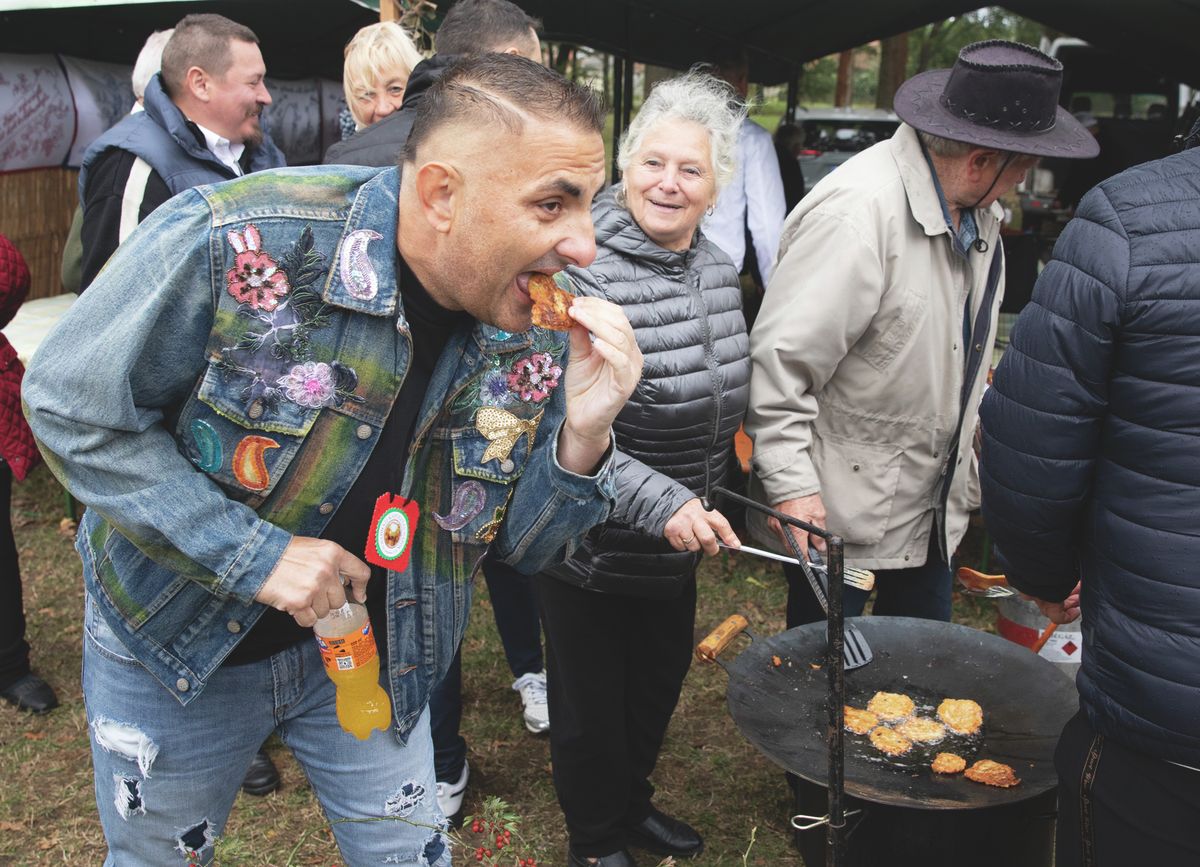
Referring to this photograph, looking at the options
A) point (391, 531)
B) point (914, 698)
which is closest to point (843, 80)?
point (914, 698)

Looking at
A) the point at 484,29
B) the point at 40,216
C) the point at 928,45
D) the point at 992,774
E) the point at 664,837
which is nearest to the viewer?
the point at 992,774

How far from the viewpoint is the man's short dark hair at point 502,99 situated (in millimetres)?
1632

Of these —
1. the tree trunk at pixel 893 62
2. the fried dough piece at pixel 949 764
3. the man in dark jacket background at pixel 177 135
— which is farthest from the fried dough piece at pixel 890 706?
the tree trunk at pixel 893 62

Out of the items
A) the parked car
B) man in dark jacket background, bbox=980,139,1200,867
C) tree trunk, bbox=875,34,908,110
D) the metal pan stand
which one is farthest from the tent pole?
the metal pan stand

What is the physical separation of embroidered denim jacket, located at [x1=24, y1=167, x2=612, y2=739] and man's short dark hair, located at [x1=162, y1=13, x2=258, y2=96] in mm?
2200

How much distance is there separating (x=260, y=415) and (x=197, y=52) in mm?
2437

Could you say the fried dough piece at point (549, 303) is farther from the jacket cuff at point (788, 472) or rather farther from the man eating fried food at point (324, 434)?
the jacket cuff at point (788, 472)

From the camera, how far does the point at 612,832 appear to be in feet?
10.2

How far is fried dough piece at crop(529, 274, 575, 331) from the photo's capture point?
5.73ft

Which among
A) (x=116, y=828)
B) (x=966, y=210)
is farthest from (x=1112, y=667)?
(x=116, y=828)

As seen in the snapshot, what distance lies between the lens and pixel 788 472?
9.69ft

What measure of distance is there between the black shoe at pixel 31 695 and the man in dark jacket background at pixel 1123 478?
3.43 m

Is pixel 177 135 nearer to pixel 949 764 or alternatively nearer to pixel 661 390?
pixel 661 390

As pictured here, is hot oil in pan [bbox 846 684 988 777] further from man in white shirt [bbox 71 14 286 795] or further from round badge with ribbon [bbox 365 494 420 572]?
man in white shirt [bbox 71 14 286 795]
